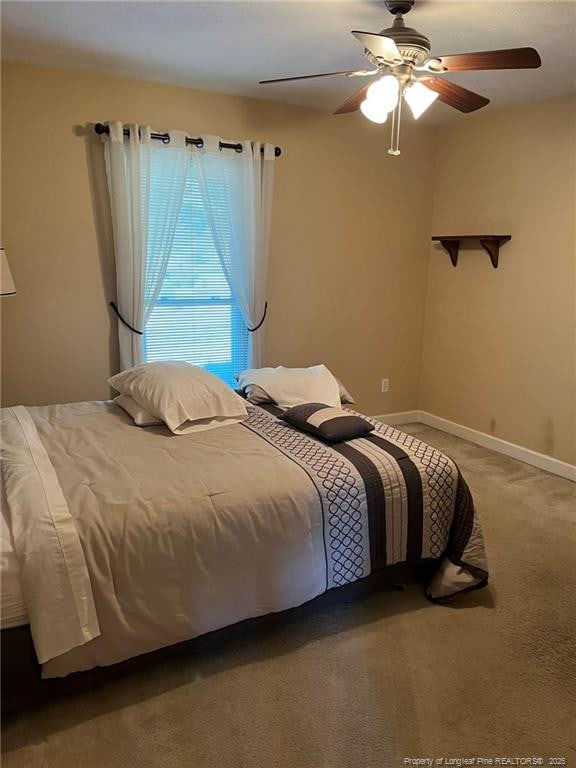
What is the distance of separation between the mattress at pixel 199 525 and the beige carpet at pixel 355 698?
16 cm

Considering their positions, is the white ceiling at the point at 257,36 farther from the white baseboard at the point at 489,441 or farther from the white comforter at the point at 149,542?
the white baseboard at the point at 489,441

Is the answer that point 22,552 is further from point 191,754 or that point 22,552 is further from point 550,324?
point 550,324

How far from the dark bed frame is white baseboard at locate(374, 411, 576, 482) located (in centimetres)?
182

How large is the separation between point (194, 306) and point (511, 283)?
230 centimetres

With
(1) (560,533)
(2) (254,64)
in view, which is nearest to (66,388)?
(2) (254,64)

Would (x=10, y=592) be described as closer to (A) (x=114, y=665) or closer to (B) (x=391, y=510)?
(A) (x=114, y=665)

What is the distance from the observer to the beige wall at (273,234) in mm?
3057

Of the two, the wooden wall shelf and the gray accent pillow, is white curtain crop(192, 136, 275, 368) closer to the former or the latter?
the gray accent pillow

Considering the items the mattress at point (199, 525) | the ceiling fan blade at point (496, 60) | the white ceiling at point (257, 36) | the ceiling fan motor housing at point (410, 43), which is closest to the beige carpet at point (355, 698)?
the mattress at point (199, 525)

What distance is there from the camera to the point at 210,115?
3.44 meters

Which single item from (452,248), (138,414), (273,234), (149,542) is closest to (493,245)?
(452,248)

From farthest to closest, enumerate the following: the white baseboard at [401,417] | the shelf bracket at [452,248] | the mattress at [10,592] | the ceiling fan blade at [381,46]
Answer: the white baseboard at [401,417], the shelf bracket at [452,248], the ceiling fan blade at [381,46], the mattress at [10,592]

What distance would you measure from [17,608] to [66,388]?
6.49ft

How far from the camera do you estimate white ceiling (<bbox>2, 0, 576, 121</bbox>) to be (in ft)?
7.39
